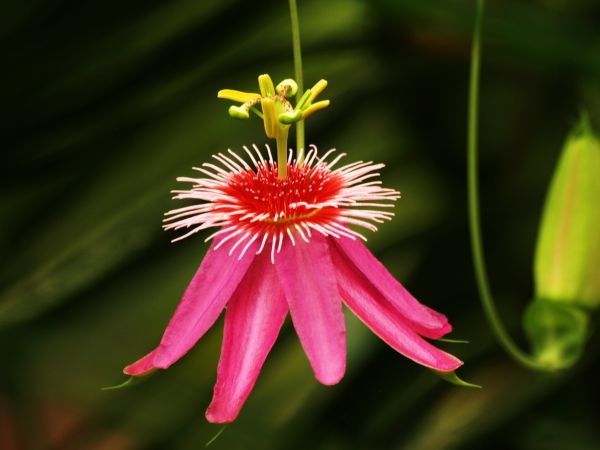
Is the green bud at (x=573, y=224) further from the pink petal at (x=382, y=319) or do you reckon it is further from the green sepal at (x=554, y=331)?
the pink petal at (x=382, y=319)

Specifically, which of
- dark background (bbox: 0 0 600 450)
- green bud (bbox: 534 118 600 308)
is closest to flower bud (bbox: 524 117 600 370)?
green bud (bbox: 534 118 600 308)

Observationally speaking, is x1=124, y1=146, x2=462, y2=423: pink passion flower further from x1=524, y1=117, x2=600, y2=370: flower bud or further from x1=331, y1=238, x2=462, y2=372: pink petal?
x1=524, y1=117, x2=600, y2=370: flower bud

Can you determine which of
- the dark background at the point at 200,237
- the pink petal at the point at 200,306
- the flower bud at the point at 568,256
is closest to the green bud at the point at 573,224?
the flower bud at the point at 568,256

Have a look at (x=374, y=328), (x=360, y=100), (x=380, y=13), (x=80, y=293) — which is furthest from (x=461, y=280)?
(x=374, y=328)

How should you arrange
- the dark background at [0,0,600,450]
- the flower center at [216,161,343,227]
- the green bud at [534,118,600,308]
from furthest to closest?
the dark background at [0,0,600,450] → the green bud at [534,118,600,308] → the flower center at [216,161,343,227]

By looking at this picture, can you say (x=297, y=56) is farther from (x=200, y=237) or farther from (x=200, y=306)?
(x=200, y=237)

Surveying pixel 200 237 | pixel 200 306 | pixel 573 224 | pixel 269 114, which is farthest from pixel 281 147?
pixel 200 237

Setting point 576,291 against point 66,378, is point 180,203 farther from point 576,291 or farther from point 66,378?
point 576,291
